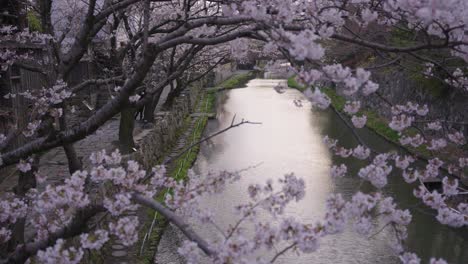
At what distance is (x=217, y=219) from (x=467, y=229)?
467cm

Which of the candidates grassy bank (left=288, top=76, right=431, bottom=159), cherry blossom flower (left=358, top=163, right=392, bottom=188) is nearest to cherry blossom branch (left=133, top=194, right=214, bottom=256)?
cherry blossom flower (left=358, top=163, right=392, bottom=188)

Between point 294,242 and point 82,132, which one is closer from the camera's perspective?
point 294,242

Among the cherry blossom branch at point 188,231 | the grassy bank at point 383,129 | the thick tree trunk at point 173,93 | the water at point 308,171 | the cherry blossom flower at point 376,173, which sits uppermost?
the cherry blossom flower at point 376,173

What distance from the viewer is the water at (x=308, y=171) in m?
8.00

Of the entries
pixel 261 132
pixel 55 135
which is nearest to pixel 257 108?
pixel 261 132

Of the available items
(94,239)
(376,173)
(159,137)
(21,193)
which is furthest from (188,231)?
(159,137)

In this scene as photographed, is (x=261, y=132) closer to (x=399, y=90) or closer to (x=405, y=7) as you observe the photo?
(x=399, y=90)

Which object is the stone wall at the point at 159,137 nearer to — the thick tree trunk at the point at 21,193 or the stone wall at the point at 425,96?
the thick tree trunk at the point at 21,193

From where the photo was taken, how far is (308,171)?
1257 centimetres

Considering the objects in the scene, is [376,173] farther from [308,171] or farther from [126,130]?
[308,171]

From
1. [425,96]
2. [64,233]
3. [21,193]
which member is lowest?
[425,96]

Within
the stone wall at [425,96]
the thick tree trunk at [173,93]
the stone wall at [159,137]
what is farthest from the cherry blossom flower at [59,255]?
the thick tree trunk at [173,93]

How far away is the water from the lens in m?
8.00

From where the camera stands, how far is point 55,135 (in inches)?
129
